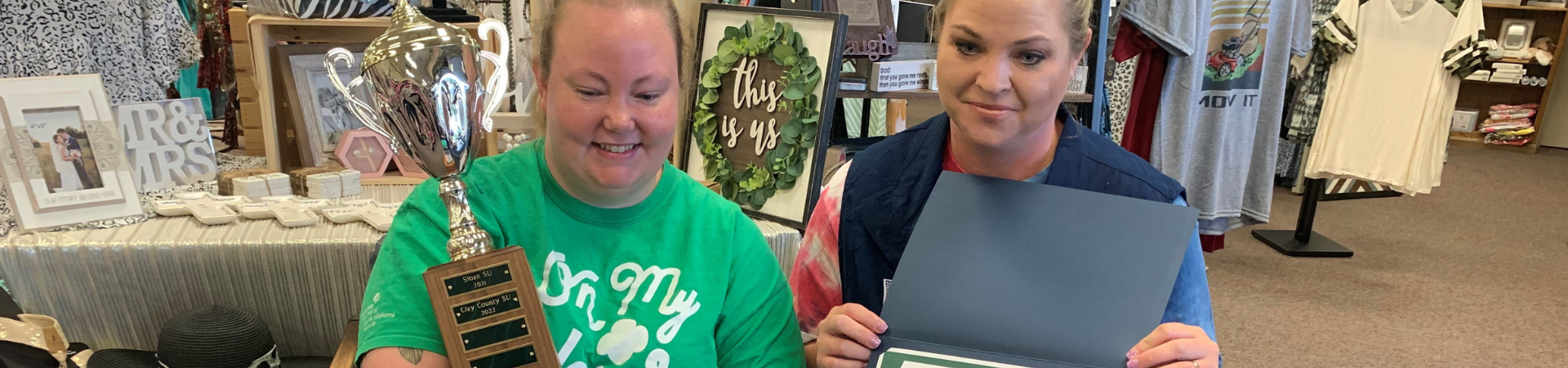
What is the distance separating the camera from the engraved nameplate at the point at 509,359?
33.3 inches

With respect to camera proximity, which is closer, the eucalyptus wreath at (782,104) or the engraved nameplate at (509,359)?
the engraved nameplate at (509,359)

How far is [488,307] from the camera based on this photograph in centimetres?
84

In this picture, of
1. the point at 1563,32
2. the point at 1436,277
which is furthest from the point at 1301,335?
the point at 1563,32

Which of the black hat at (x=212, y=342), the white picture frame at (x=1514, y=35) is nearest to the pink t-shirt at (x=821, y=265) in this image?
the black hat at (x=212, y=342)

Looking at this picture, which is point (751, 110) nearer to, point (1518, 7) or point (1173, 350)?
point (1173, 350)

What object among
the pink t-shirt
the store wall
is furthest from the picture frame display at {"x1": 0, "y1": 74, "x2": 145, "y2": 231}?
the store wall

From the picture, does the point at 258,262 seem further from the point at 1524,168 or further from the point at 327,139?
the point at 1524,168

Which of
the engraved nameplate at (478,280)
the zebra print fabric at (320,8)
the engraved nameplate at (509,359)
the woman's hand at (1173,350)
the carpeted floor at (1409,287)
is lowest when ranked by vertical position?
the carpeted floor at (1409,287)


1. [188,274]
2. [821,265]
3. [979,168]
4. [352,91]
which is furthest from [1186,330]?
[188,274]

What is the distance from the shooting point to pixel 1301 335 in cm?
302

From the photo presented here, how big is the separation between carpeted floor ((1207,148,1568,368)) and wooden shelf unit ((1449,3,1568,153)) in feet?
5.96

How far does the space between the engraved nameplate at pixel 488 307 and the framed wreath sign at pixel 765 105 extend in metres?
0.89

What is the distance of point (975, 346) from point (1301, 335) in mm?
2643

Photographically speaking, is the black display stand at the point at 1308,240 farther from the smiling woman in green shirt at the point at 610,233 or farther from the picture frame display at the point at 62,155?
the picture frame display at the point at 62,155
